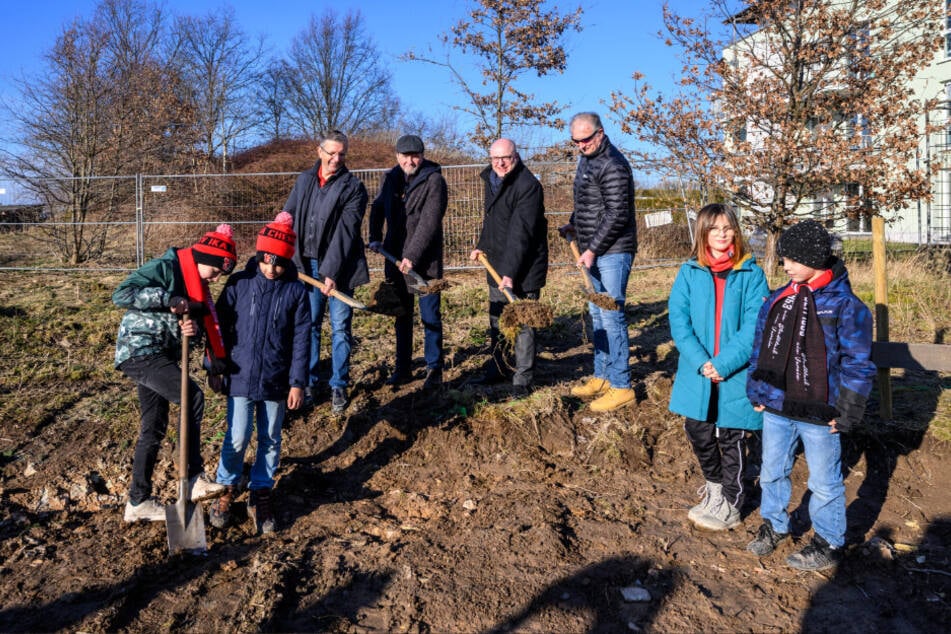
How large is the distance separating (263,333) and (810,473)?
9.44 feet

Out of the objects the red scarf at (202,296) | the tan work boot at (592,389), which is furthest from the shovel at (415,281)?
the red scarf at (202,296)

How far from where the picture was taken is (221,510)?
410 cm

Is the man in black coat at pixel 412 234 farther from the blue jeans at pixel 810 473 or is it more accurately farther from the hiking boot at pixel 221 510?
the blue jeans at pixel 810 473

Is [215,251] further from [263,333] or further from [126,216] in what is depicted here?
[126,216]

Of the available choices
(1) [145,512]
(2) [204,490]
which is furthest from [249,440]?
(1) [145,512]

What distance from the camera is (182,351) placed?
394cm

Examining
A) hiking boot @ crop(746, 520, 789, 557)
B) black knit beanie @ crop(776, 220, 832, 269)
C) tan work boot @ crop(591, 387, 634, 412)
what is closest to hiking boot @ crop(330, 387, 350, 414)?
tan work boot @ crop(591, 387, 634, 412)

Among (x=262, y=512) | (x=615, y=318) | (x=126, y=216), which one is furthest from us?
(x=126, y=216)

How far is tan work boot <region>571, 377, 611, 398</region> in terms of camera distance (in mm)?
5734

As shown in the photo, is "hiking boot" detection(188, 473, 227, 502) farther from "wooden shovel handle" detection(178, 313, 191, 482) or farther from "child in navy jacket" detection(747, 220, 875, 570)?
"child in navy jacket" detection(747, 220, 875, 570)

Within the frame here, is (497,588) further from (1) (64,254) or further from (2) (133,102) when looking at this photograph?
(2) (133,102)

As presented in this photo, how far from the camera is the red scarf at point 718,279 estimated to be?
382 cm

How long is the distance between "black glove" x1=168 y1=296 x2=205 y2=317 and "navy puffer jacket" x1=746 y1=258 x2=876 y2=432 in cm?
291

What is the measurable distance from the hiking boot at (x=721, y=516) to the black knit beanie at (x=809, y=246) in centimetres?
142
